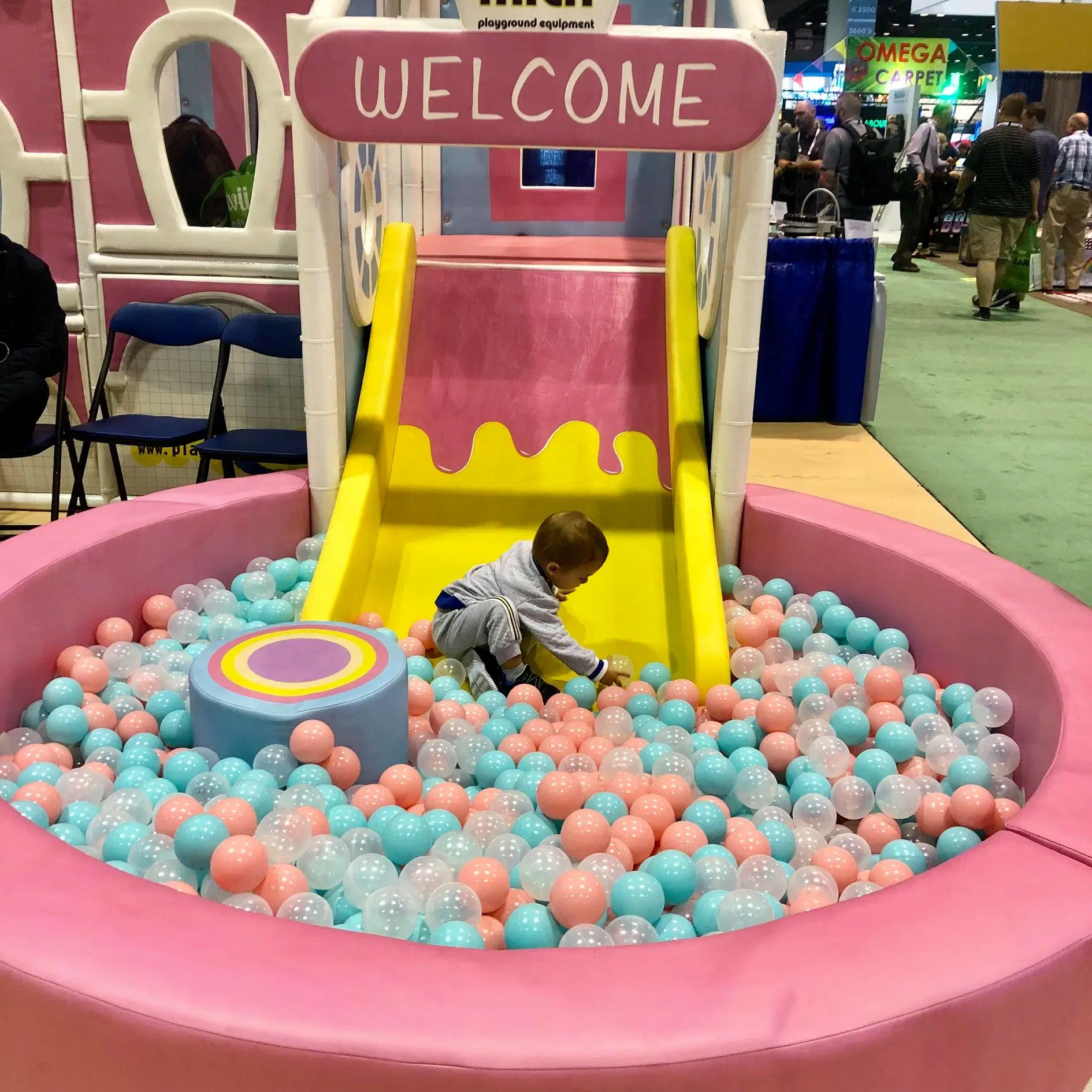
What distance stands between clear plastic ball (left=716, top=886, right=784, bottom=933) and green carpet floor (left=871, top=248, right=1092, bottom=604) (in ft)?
8.84

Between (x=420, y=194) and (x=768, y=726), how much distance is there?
3.32 meters

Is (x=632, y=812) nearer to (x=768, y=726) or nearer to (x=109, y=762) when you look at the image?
(x=768, y=726)

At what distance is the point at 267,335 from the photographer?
4.29m

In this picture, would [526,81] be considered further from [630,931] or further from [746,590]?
[630,931]

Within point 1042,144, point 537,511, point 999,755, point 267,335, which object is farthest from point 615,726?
point 1042,144

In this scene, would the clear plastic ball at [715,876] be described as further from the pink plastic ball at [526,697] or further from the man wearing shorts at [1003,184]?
the man wearing shorts at [1003,184]

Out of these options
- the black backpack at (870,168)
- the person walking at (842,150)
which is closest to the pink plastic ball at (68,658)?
the person walking at (842,150)

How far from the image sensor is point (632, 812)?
2.31m

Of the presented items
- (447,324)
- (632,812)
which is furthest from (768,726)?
(447,324)

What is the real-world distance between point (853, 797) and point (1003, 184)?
8.03 metres

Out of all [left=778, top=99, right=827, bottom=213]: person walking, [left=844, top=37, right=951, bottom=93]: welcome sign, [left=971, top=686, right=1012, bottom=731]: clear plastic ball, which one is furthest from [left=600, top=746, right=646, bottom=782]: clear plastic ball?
[left=844, top=37, right=951, bottom=93]: welcome sign

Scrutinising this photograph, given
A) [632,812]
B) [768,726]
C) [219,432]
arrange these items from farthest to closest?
[219,432] → [768,726] → [632,812]

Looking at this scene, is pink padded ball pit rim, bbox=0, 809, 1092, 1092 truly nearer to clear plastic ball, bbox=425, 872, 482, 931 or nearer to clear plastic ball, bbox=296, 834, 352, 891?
clear plastic ball, bbox=425, 872, 482, 931

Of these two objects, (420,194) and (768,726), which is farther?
(420,194)
